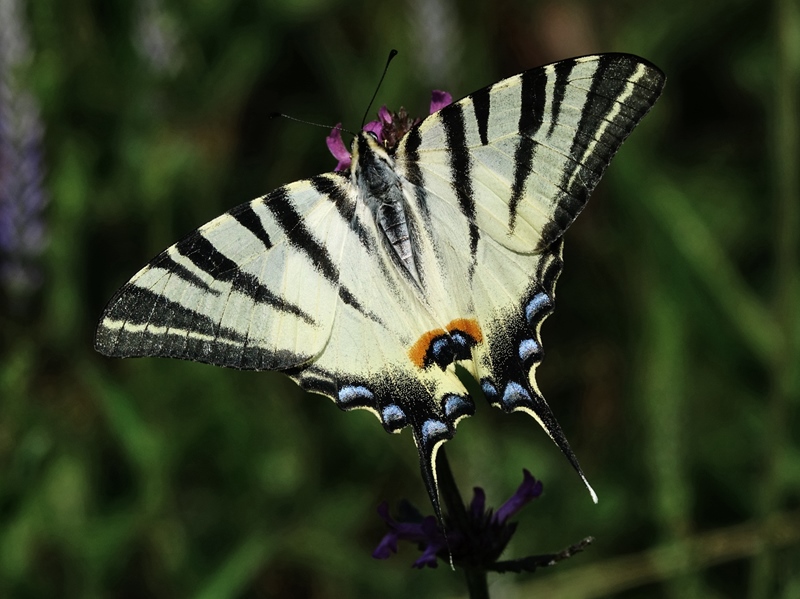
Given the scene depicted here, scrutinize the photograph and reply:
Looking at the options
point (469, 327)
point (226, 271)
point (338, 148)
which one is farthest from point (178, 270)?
point (469, 327)

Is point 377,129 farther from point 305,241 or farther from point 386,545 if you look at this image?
point 386,545

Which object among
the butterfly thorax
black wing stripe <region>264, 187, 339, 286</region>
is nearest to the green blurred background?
black wing stripe <region>264, 187, 339, 286</region>

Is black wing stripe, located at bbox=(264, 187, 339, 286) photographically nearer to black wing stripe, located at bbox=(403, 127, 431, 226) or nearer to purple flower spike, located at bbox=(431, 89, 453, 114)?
black wing stripe, located at bbox=(403, 127, 431, 226)

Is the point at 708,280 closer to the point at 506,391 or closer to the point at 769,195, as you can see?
the point at 769,195

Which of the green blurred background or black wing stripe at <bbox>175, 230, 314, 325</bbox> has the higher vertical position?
black wing stripe at <bbox>175, 230, 314, 325</bbox>

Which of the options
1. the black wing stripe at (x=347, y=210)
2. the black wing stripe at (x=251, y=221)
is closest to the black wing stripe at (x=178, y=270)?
the black wing stripe at (x=251, y=221)

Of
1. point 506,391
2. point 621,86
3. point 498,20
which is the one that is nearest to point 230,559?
point 506,391
